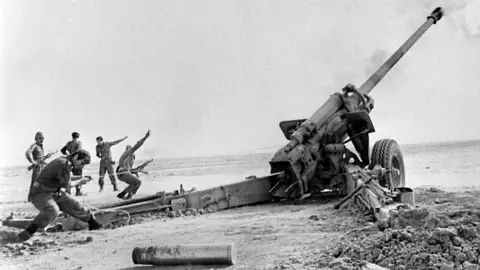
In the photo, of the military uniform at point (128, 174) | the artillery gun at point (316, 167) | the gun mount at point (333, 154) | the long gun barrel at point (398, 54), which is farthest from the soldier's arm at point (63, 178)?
the long gun barrel at point (398, 54)

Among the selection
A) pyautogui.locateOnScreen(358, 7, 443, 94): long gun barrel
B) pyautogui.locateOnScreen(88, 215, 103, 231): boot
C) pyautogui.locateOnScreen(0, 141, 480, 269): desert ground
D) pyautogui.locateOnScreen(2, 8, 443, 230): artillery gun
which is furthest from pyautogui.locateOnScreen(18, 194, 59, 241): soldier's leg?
pyautogui.locateOnScreen(358, 7, 443, 94): long gun barrel

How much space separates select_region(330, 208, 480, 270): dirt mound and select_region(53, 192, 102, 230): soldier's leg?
3575 millimetres

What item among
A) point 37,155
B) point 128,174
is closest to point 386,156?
point 128,174

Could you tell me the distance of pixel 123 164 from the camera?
1076cm

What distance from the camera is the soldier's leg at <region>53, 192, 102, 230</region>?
6.65m

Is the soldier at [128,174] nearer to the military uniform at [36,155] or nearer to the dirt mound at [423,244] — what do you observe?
the military uniform at [36,155]

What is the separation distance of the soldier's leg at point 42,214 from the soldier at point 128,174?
357 centimetres

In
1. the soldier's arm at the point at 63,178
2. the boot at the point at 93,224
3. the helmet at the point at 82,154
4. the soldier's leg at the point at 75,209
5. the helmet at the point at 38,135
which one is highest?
the helmet at the point at 38,135

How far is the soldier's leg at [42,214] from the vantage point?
618 centimetres

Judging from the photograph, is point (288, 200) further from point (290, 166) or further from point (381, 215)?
point (381, 215)

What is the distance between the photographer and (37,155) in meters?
10.1

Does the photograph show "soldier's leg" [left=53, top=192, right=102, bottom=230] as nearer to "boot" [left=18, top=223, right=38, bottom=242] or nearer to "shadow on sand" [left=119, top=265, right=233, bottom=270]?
"boot" [left=18, top=223, right=38, bottom=242]

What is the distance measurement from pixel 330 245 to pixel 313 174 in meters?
4.09

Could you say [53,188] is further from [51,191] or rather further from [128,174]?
[128,174]
